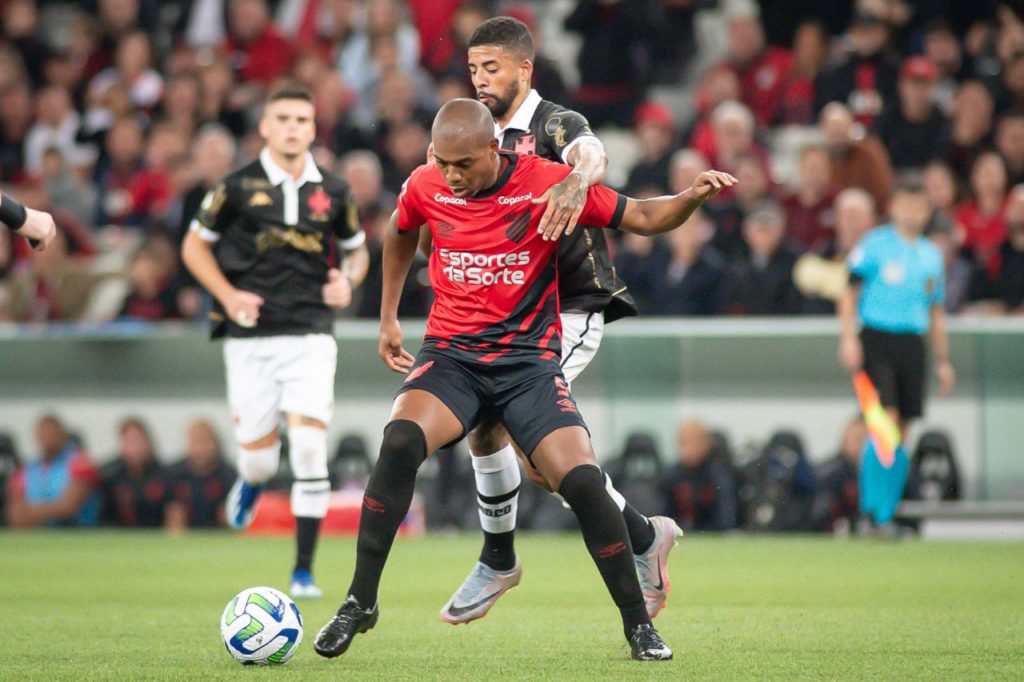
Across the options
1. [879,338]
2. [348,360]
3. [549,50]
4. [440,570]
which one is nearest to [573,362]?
[440,570]

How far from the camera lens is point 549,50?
17188mm

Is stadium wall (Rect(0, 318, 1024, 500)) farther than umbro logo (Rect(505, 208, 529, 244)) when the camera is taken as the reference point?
Yes

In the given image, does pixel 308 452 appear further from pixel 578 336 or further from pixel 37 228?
pixel 37 228

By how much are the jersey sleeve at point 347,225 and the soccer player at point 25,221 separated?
2.62m

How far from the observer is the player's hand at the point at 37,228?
21.7 ft

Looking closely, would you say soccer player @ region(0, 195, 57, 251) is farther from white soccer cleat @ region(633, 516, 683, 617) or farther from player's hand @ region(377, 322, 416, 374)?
white soccer cleat @ region(633, 516, 683, 617)

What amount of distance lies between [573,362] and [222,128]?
34.9 ft

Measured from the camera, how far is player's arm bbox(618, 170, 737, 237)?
5664 millimetres

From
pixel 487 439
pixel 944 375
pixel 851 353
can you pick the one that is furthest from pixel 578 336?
pixel 944 375

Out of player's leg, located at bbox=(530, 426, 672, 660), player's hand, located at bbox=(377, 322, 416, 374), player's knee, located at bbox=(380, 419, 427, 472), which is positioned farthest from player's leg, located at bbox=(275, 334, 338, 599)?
player's leg, located at bbox=(530, 426, 672, 660)

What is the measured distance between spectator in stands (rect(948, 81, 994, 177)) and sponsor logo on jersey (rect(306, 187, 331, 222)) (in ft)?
23.2

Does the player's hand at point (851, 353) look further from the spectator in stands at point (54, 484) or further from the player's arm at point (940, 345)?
the spectator in stands at point (54, 484)

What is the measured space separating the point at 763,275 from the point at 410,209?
7736mm

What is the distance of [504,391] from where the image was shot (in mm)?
5984
